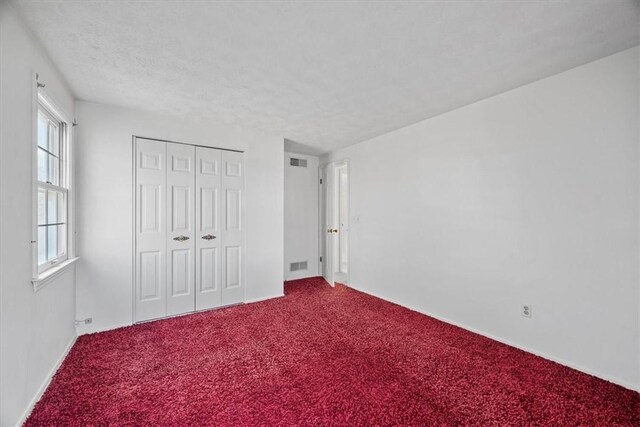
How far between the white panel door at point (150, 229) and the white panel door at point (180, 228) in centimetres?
7

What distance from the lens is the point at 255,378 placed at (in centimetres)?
209

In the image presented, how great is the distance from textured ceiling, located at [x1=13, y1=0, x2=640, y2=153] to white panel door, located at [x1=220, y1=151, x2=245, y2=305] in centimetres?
96

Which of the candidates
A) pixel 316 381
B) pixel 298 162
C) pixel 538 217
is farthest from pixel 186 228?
pixel 538 217

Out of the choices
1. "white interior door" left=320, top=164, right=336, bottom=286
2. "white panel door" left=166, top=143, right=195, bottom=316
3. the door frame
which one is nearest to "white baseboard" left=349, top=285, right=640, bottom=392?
the door frame

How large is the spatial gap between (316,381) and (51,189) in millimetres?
2709

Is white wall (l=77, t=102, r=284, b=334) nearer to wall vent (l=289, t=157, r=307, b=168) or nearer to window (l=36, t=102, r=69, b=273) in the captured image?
window (l=36, t=102, r=69, b=273)

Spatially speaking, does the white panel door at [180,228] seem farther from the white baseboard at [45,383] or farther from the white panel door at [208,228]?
the white baseboard at [45,383]

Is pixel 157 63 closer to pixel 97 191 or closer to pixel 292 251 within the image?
pixel 97 191

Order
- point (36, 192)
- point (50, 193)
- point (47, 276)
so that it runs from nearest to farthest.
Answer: point (36, 192), point (47, 276), point (50, 193)

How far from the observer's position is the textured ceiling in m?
1.59

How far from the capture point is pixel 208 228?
11.8 feet

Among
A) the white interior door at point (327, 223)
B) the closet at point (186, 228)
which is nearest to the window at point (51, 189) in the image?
the closet at point (186, 228)

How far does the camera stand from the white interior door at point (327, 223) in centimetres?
489

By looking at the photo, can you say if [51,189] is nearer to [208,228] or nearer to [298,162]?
[208,228]
